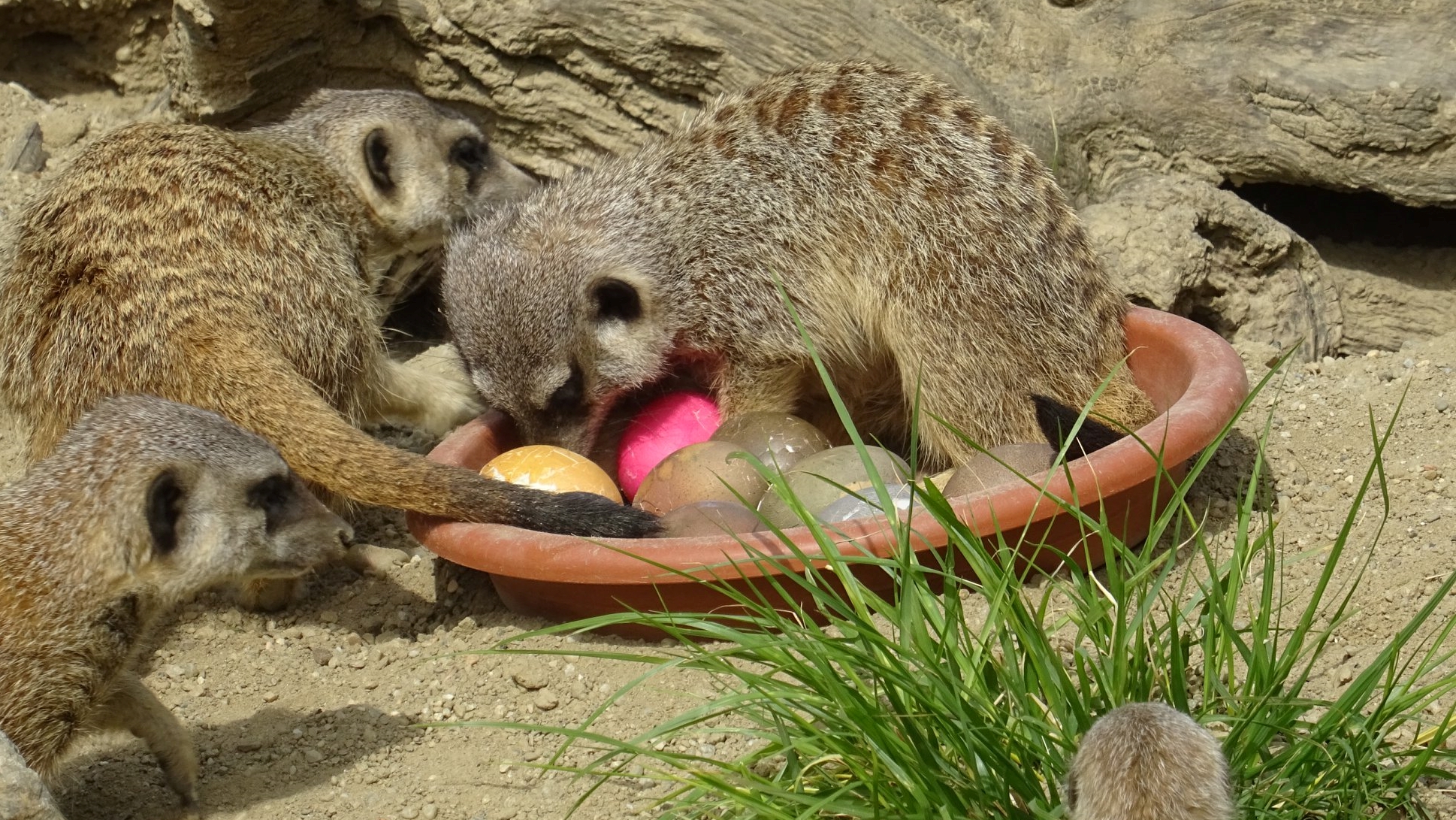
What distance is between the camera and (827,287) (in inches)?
132

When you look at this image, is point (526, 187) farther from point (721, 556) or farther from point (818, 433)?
point (721, 556)

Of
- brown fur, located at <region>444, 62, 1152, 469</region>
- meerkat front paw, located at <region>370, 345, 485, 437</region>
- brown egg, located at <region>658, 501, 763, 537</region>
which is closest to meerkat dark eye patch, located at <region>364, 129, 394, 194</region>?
meerkat front paw, located at <region>370, 345, 485, 437</region>

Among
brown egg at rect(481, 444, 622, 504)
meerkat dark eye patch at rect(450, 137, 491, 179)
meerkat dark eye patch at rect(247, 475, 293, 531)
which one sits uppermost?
meerkat dark eye patch at rect(450, 137, 491, 179)

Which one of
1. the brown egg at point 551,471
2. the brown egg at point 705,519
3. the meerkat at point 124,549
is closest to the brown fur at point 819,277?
the brown egg at point 551,471

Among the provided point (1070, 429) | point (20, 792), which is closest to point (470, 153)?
point (1070, 429)

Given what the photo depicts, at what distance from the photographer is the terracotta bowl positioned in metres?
2.60

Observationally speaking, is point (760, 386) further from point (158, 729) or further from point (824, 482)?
point (158, 729)

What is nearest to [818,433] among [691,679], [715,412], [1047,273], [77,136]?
[715,412]

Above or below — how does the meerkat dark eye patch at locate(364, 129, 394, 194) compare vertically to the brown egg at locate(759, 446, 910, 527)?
above

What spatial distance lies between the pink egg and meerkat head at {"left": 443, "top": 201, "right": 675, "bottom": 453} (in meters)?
0.12

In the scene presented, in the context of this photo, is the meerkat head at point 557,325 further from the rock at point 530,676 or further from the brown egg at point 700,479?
the rock at point 530,676

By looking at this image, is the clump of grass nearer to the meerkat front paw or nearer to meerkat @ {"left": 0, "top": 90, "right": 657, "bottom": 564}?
meerkat @ {"left": 0, "top": 90, "right": 657, "bottom": 564}

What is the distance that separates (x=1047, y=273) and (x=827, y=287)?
0.51 m

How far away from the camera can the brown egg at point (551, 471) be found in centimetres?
322
